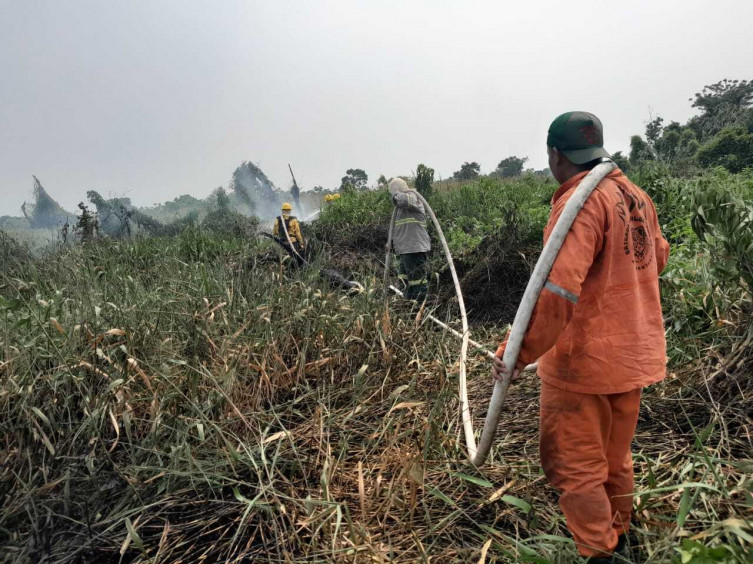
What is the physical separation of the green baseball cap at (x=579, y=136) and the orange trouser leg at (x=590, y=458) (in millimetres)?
920

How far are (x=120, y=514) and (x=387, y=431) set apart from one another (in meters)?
1.34

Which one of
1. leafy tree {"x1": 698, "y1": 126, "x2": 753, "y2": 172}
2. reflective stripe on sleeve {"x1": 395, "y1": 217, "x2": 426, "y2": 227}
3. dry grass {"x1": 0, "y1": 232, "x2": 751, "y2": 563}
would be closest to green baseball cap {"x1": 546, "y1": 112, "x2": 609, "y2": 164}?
dry grass {"x1": 0, "y1": 232, "x2": 751, "y2": 563}

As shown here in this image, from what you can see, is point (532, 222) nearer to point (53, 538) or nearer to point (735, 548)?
point (735, 548)

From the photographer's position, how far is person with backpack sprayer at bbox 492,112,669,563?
5.24ft

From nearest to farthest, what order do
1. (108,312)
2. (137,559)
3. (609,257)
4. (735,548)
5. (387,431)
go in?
1. (735,548)
2. (609,257)
3. (137,559)
4. (387,431)
5. (108,312)

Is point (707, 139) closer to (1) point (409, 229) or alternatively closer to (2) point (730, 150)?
(2) point (730, 150)

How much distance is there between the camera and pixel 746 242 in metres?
2.28

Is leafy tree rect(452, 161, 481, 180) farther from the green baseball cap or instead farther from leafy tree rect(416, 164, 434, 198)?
the green baseball cap

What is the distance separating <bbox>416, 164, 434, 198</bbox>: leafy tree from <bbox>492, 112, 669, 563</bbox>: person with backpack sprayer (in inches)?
331

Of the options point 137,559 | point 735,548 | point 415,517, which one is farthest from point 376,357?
point 735,548

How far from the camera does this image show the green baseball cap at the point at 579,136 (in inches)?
68.3

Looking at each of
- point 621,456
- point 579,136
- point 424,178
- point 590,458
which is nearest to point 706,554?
point 590,458

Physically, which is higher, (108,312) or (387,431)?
(108,312)

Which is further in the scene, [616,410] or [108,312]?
[108,312]
